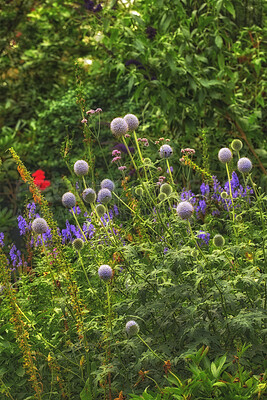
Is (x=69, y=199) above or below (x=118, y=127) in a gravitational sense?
below

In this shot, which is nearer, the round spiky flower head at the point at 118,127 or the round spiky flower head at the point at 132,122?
the round spiky flower head at the point at 118,127

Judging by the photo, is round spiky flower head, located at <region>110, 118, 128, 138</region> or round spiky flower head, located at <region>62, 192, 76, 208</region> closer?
round spiky flower head, located at <region>110, 118, 128, 138</region>

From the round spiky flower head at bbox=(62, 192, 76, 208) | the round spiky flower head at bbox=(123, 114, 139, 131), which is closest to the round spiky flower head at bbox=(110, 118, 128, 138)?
the round spiky flower head at bbox=(123, 114, 139, 131)

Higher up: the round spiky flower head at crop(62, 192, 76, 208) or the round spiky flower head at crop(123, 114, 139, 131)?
the round spiky flower head at crop(123, 114, 139, 131)

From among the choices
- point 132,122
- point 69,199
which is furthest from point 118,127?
point 69,199

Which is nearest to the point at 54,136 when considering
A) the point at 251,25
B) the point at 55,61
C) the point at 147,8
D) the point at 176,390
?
the point at 55,61

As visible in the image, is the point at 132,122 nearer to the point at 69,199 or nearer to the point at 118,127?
the point at 118,127

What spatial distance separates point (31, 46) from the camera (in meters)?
7.88

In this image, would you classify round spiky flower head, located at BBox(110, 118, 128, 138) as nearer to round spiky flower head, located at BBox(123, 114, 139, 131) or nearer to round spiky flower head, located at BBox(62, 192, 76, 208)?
round spiky flower head, located at BBox(123, 114, 139, 131)

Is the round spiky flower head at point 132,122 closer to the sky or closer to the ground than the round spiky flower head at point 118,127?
Result: closer to the ground

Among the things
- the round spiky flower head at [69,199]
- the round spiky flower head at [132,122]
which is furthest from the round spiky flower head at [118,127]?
the round spiky flower head at [69,199]

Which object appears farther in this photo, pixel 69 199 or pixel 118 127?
pixel 69 199

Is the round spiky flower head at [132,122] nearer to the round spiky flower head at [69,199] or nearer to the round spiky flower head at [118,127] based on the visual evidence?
the round spiky flower head at [118,127]

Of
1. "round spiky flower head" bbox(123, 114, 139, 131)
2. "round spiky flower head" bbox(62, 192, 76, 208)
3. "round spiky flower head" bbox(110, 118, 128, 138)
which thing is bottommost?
"round spiky flower head" bbox(62, 192, 76, 208)
